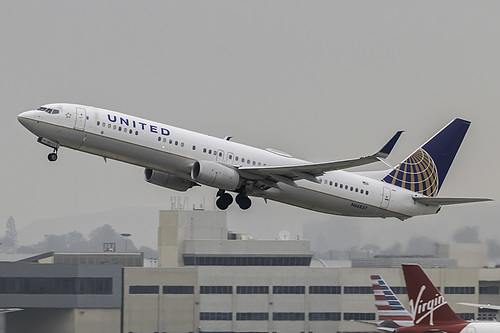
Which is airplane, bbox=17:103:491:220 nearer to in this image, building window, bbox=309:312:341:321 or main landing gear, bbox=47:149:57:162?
main landing gear, bbox=47:149:57:162

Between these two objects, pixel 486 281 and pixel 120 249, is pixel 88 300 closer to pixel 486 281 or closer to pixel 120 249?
pixel 486 281

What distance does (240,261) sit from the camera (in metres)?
82.6

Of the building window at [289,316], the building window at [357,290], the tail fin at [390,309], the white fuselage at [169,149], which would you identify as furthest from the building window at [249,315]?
the white fuselage at [169,149]

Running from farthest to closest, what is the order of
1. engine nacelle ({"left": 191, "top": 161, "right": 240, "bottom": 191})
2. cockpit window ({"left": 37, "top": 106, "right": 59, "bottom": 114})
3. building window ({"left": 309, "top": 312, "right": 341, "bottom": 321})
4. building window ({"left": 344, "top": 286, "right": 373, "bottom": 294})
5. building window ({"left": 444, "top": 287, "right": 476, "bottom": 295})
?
building window ({"left": 344, "top": 286, "right": 373, "bottom": 294})
building window ({"left": 444, "top": 287, "right": 476, "bottom": 295})
building window ({"left": 309, "top": 312, "right": 341, "bottom": 321})
engine nacelle ({"left": 191, "top": 161, "right": 240, "bottom": 191})
cockpit window ({"left": 37, "top": 106, "right": 59, "bottom": 114})

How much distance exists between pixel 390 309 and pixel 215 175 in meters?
10.9

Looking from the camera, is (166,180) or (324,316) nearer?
(166,180)

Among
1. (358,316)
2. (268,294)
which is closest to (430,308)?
(358,316)

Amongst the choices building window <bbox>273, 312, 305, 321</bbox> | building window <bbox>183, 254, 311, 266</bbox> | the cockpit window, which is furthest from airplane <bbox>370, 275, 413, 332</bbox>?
building window <bbox>183, 254, 311, 266</bbox>

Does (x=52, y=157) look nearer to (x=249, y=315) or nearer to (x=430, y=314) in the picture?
(x=430, y=314)

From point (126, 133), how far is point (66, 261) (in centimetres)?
4437

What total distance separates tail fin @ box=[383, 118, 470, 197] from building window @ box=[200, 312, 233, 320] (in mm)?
26073

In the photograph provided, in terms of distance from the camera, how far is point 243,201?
46500mm

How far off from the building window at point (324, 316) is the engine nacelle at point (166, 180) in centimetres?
3047

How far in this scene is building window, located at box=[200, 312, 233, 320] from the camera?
74.2 m
